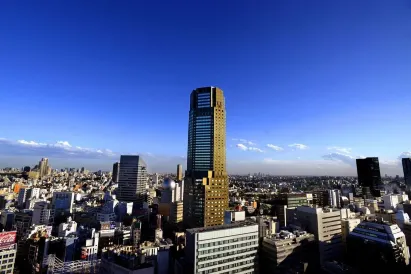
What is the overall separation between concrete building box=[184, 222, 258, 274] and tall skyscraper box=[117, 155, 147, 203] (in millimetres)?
60162

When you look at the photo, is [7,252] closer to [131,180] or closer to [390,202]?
[131,180]

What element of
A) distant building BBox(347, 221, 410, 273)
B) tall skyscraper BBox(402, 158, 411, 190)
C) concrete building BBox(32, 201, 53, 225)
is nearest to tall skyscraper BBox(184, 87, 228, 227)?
distant building BBox(347, 221, 410, 273)

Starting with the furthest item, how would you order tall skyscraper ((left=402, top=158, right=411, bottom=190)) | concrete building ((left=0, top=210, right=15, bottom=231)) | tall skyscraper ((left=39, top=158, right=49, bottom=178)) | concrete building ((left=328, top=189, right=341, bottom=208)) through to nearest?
1. tall skyscraper ((left=39, top=158, right=49, bottom=178))
2. tall skyscraper ((left=402, top=158, right=411, bottom=190))
3. concrete building ((left=328, top=189, right=341, bottom=208))
4. concrete building ((left=0, top=210, right=15, bottom=231))

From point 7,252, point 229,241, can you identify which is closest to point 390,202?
point 229,241

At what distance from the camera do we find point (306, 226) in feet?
135

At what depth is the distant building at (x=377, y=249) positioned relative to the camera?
30166mm

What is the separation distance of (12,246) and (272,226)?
120ft

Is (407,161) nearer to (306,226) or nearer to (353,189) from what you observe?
(353,189)

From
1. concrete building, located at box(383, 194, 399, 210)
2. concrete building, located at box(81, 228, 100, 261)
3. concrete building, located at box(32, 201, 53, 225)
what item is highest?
concrete building, located at box(383, 194, 399, 210)

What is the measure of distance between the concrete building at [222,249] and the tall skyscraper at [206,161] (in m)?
18.2

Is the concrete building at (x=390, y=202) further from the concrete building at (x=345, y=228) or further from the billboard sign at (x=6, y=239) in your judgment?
the billboard sign at (x=6, y=239)

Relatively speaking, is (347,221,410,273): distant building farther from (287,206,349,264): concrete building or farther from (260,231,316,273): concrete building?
(260,231,316,273): concrete building

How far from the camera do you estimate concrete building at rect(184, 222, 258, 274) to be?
2836 cm

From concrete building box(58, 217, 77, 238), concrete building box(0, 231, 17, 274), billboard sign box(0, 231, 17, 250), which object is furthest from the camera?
concrete building box(58, 217, 77, 238)
